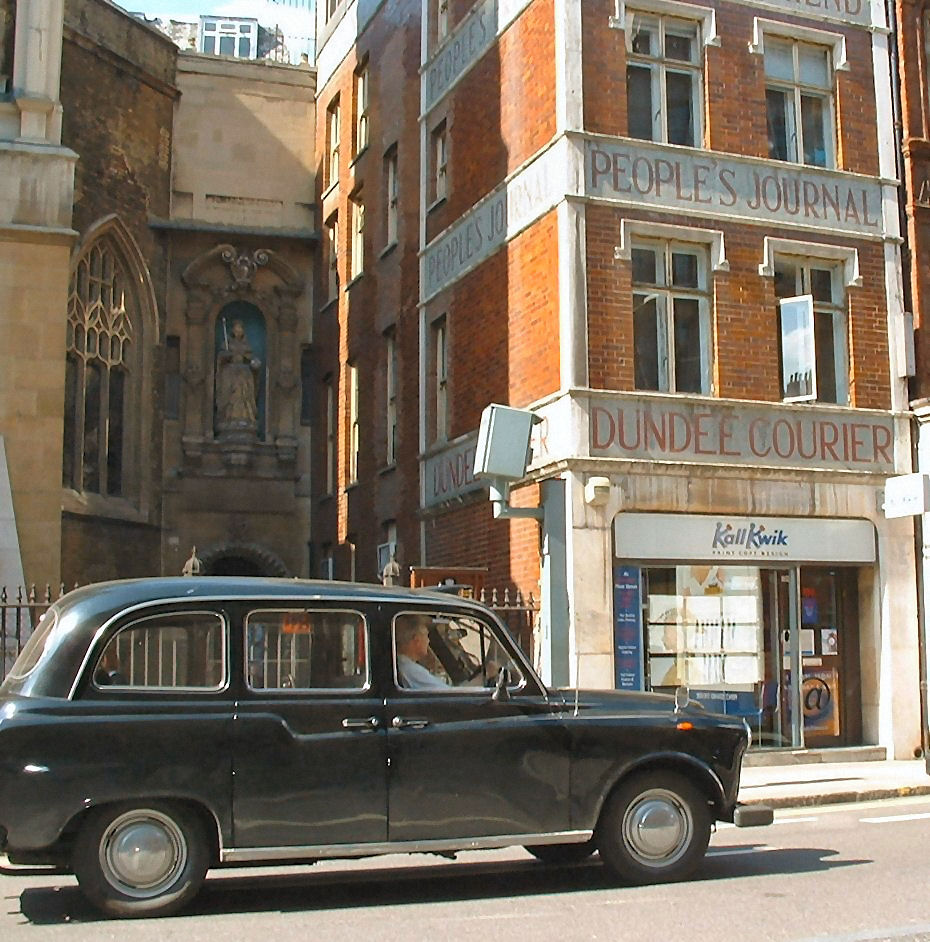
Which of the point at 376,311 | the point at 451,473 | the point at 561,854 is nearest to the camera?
the point at 561,854

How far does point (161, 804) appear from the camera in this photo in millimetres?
7641

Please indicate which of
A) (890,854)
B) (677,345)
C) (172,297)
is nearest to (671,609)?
(677,345)

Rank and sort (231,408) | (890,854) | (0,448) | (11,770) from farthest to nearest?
(231,408) → (0,448) → (890,854) → (11,770)

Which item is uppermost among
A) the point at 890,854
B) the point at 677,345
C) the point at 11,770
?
the point at 677,345

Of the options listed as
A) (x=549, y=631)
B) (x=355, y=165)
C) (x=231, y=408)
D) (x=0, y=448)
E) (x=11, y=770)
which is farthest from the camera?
(x=231, y=408)

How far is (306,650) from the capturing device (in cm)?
813

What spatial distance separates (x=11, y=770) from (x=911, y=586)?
13.0 meters

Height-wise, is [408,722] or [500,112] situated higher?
[500,112]

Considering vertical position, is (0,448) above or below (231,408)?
below

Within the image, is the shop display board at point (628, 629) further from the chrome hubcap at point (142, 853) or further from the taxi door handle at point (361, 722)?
the chrome hubcap at point (142, 853)

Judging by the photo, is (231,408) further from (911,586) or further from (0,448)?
(911,586)

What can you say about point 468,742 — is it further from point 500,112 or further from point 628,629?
point 500,112

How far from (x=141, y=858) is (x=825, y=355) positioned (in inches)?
499

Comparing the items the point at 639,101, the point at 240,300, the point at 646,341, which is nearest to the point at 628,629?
the point at 646,341
